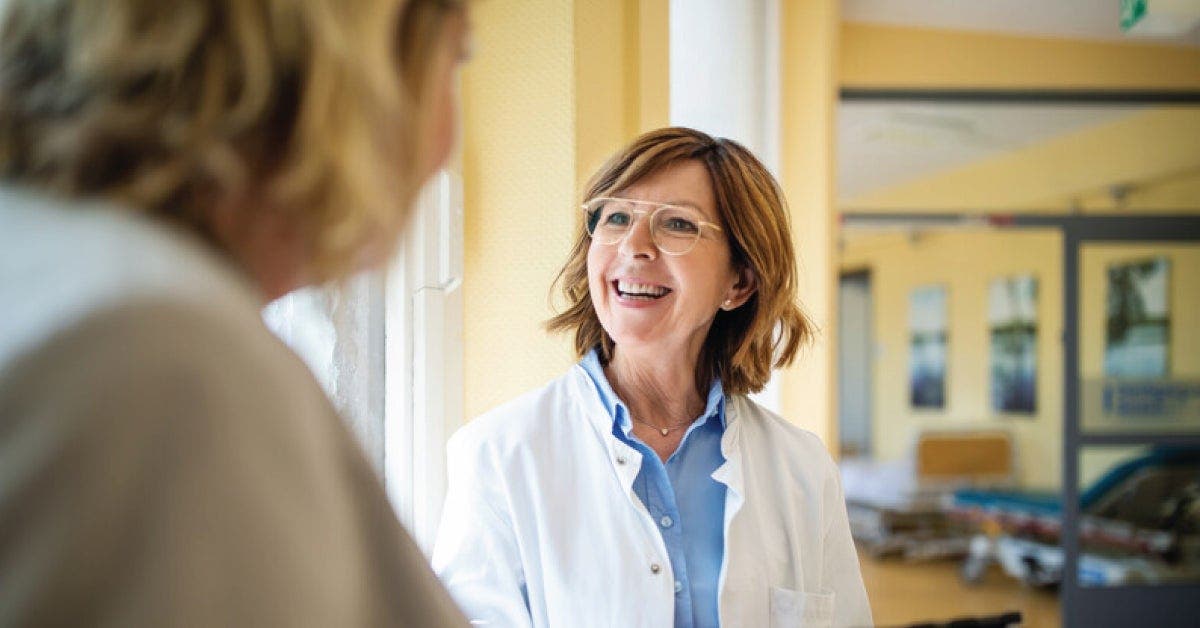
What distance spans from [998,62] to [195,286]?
5.65 metres

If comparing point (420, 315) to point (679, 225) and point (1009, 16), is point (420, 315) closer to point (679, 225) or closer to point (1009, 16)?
point (679, 225)

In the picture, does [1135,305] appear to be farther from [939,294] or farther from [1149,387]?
[939,294]

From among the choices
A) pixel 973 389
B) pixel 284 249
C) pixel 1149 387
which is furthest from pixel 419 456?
→ pixel 973 389

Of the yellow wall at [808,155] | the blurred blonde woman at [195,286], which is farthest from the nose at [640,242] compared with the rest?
the yellow wall at [808,155]

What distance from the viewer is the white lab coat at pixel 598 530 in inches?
49.1

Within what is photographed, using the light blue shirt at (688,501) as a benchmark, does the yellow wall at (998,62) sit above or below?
above

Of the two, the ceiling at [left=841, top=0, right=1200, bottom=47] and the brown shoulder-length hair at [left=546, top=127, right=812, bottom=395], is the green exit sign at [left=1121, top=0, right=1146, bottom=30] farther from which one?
the brown shoulder-length hair at [left=546, top=127, right=812, bottom=395]

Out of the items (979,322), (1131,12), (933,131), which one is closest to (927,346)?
(979,322)

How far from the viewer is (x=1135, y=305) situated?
5402 millimetres

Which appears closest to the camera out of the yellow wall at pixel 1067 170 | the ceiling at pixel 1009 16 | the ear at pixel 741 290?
Answer: the ear at pixel 741 290

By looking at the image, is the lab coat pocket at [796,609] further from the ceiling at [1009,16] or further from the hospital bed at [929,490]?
the hospital bed at [929,490]

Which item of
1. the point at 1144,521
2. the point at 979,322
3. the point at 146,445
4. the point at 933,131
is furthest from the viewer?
the point at 979,322

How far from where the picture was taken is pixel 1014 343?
28.5ft

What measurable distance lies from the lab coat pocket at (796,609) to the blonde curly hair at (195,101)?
1007mm
